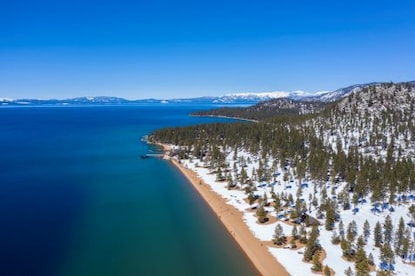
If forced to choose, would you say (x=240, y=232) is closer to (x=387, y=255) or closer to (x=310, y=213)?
(x=310, y=213)

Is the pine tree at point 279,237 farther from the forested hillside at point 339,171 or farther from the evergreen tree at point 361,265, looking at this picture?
Answer: the evergreen tree at point 361,265

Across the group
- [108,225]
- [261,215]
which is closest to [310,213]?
[261,215]

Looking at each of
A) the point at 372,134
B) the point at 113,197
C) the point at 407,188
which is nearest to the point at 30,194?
the point at 113,197

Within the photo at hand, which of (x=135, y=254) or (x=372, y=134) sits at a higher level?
(x=372, y=134)

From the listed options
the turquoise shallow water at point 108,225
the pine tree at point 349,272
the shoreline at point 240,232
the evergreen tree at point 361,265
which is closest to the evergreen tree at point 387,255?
the evergreen tree at point 361,265

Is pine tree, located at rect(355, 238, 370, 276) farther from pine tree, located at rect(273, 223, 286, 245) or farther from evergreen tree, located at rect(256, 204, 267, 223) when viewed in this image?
evergreen tree, located at rect(256, 204, 267, 223)

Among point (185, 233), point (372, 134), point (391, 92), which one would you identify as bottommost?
point (185, 233)

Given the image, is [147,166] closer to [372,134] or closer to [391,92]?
[372,134]

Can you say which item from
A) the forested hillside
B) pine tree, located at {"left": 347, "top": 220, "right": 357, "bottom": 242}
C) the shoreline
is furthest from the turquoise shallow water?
pine tree, located at {"left": 347, "top": 220, "right": 357, "bottom": 242}
